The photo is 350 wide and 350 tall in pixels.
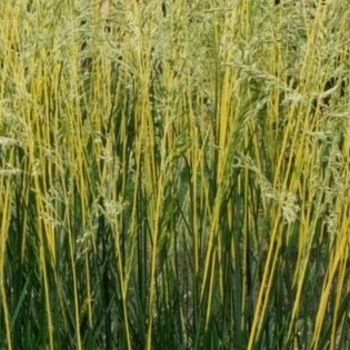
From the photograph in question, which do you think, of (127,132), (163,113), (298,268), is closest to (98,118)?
(127,132)

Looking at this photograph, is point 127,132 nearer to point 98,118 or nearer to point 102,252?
point 98,118

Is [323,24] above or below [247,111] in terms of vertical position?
above

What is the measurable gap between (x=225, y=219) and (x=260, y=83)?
0.30 meters

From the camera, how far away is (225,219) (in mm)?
2000

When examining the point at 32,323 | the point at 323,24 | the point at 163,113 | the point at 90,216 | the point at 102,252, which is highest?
the point at 323,24

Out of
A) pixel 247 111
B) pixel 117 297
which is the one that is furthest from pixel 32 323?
pixel 247 111

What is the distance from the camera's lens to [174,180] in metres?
2.08

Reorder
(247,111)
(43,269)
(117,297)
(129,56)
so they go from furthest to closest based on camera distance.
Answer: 1. (129,56)
2. (117,297)
3. (43,269)
4. (247,111)

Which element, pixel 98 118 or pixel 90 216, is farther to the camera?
pixel 98 118

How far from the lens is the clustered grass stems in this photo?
6.10 ft

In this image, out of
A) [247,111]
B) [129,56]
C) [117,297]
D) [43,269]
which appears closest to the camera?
[247,111]

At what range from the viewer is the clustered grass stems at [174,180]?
1.86m

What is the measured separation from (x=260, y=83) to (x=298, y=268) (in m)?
0.37

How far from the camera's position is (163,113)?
6.49 feet
